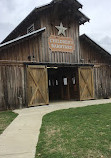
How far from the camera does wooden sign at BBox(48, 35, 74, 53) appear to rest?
12.6 metres

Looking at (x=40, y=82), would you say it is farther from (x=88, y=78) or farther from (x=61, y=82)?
(x=61, y=82)

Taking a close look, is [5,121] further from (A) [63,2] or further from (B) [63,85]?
(B) [63,85]

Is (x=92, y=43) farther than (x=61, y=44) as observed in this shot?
Yes

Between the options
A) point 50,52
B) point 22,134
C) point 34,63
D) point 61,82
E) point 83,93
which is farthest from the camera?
point 61,82

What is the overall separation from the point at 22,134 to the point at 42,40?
8.22m

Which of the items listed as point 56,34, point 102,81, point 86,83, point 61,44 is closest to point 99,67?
point 102,81

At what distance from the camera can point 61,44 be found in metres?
13.1

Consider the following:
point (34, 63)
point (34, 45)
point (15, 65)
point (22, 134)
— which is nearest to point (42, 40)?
point (34, 45)

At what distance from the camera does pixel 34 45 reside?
11773 millimetres

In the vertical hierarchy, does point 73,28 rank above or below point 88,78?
above

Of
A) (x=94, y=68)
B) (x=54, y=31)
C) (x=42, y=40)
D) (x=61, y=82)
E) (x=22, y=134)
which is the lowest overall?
(x=22, y=134)

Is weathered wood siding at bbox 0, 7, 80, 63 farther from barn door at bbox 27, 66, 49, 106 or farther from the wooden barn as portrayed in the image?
barn door at bbox 27, 66, 49, 106

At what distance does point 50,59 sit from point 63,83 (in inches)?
201

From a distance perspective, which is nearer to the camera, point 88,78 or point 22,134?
point 22,134
